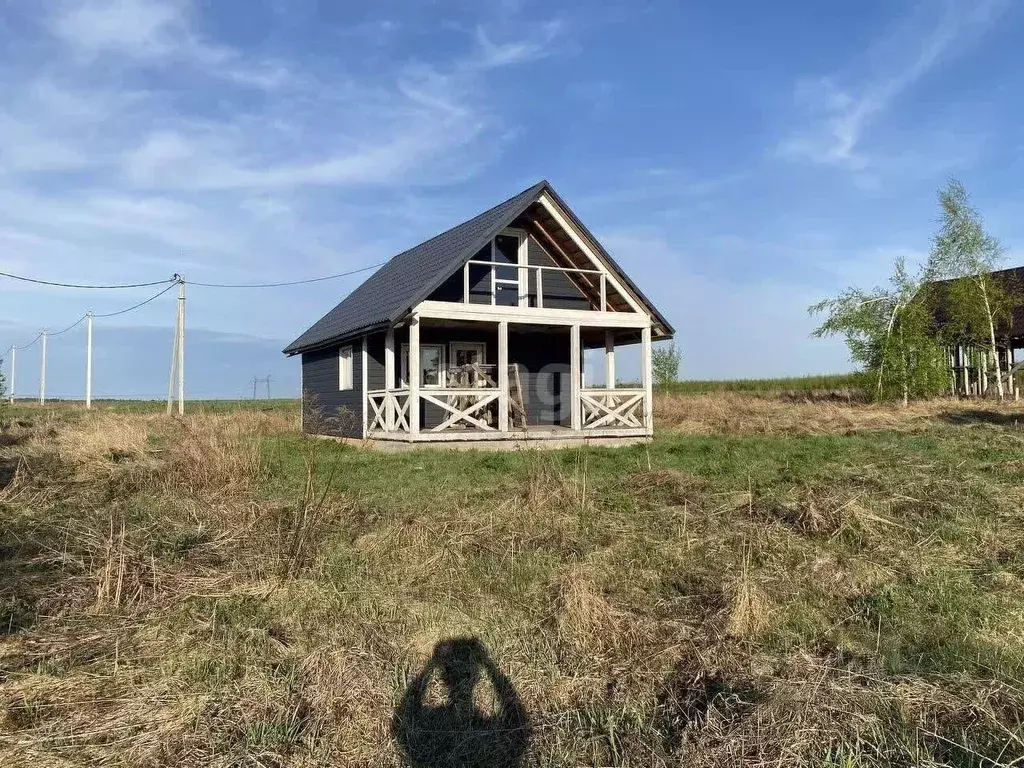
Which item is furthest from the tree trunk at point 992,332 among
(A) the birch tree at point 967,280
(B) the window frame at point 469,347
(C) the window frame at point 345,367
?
(C) the window frame at point 345,367

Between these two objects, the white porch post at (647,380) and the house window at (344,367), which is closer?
the white porch post at (647,380)

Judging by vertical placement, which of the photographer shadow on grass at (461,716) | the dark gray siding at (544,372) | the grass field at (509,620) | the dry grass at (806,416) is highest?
the dark gray siding at (544,372)

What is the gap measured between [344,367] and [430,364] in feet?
8.13

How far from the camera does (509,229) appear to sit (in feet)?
51.0

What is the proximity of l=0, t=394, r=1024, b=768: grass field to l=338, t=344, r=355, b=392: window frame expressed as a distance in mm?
8522

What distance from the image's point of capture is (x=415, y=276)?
50.7 ft

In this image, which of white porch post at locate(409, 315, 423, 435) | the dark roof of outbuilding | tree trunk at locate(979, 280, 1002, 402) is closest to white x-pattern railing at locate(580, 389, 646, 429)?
white porch post at locate(409, 315, 423, 435)

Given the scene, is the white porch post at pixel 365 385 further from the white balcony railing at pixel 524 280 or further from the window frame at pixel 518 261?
the window frame at pixel 518 261

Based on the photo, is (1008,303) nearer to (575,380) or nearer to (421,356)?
(575,380)

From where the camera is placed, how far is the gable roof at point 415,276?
44.6 feet

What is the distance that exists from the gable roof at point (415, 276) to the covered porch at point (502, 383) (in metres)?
0.54

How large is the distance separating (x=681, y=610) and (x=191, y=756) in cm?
301

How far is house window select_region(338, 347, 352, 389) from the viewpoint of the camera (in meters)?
17.3

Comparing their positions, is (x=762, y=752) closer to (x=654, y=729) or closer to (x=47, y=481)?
(x=654, y=729)
